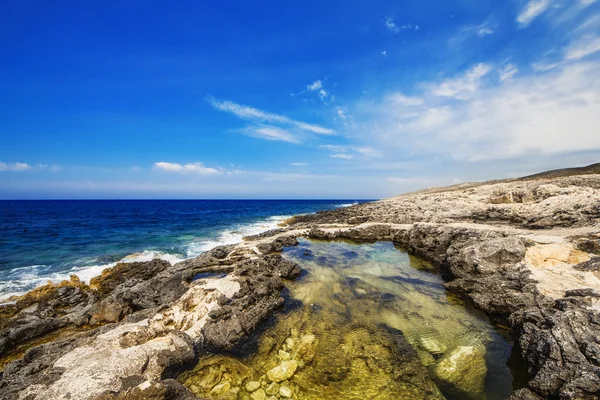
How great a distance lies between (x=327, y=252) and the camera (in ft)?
77.5

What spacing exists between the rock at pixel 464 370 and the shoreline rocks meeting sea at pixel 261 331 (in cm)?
4

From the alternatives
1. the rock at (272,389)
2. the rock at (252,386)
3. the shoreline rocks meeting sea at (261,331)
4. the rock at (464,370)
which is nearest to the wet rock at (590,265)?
the shoreline rocks meeting sea at (261,331)

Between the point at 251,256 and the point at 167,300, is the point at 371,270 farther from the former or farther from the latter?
the point at 167,300

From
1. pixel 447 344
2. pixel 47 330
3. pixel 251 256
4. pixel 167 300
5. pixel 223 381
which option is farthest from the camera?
pixel 251 256

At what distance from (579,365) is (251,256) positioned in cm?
1802

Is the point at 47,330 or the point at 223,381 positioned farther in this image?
the point at 47,330

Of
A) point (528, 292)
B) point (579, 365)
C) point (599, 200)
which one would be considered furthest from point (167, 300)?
point (599, 200)

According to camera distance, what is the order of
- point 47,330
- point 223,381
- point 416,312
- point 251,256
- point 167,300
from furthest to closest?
1. point 251,256
2. point 167,300
3. point 416,312
4. point 47,330
5. point 223,381

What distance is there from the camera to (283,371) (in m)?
8.33

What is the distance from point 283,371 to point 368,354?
10.4ft

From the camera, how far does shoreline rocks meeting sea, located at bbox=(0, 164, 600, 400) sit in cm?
710

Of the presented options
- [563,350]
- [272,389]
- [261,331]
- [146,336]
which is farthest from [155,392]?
[563,350]

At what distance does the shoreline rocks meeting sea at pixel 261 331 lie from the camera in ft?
23.3

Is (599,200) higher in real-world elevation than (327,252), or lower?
higher
